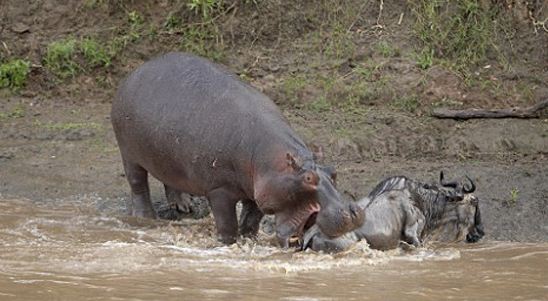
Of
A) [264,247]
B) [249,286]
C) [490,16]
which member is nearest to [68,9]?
[490,16]

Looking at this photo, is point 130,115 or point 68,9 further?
point 68,9

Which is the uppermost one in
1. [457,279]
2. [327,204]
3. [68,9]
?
[68,9]

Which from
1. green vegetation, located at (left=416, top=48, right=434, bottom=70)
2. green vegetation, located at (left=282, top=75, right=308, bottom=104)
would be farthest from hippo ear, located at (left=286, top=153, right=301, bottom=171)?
green vegetation, located at (left=416, top=48, right=434, bottom=70)

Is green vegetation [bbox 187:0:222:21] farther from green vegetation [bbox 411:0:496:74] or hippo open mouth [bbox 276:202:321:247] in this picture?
hippo open mouth [bbox 276:202:321:247]

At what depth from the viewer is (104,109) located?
1152 cm

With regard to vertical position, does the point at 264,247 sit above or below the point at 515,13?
below

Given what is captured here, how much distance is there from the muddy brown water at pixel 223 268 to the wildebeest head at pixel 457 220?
0.46 feet

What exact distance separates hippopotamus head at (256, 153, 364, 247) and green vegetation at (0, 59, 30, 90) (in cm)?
480

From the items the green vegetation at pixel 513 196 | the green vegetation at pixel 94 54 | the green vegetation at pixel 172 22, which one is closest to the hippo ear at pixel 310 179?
the green vegetation at pixel 513 196

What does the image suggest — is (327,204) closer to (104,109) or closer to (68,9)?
(104,109)

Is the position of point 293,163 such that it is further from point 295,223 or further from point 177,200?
point 177,200

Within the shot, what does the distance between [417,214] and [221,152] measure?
1.43m

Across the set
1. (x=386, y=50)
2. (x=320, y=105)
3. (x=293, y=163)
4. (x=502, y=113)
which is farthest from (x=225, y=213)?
(x=386, y=50)

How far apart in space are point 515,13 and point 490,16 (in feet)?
0.80
